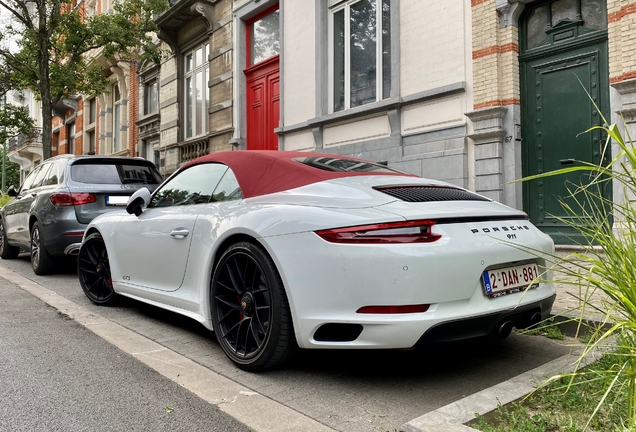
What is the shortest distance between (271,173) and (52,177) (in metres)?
5.44

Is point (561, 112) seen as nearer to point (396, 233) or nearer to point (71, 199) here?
point (396, 233)

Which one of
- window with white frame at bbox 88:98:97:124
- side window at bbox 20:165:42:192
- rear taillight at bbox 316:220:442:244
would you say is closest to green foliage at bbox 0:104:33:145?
window with white frame at bbox 88:98:97:124

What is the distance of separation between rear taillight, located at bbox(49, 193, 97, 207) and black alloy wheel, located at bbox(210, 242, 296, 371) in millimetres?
4382

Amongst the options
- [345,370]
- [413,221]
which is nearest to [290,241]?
[413,221]

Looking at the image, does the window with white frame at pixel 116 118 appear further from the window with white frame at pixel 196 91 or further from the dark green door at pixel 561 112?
the dark green door at pixel 561 112

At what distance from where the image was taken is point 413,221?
2.80 m

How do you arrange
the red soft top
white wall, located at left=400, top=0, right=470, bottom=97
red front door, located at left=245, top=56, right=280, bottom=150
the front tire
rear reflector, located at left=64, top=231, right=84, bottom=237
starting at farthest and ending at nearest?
red front door, located at left=245, top=56, right=280, bottom=150 → white wall, located at left=400, top=0, right=470, bottom=97 → the front tire → rear reflector, located at left=64, top=231, right=84, bottom=237 → the red soft top

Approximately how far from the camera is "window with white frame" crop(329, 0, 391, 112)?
987 centimetres

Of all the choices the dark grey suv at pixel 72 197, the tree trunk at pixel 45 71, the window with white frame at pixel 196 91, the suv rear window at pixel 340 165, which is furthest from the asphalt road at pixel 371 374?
the window with white frame at pixel 196 91

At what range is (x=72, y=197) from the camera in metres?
7.11

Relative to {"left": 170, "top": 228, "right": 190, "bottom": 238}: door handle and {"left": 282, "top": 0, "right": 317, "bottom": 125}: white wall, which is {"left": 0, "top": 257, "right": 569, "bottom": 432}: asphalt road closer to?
{"left": 170, "top": 228, "right": 190, "bottom": 238}: door handle

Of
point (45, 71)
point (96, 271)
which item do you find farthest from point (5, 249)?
point (45, 71)

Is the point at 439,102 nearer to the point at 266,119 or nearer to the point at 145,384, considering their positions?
the point at 266,119

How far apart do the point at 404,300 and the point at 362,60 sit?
8510 millimetres
